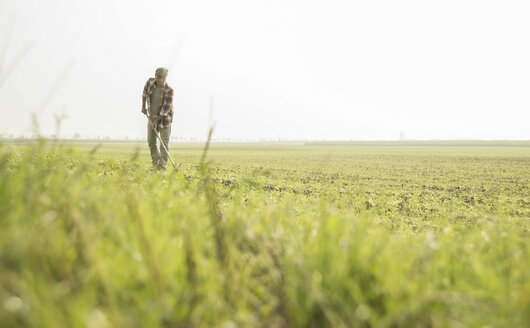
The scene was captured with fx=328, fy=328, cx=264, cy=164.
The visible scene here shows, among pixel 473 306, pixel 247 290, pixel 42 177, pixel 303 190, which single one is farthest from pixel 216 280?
pixel 303 190

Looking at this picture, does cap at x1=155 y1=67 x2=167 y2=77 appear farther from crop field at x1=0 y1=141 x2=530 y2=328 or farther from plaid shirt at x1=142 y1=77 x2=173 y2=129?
crop field at x1=0 y1=141 x2=530 y2=328

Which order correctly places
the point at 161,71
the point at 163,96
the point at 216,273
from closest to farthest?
the point at 216,273
the point at 161,71
the point at 163,96

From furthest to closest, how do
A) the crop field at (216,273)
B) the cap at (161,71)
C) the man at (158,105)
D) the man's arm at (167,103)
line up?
the man's arm at (167,103) → the man at (158,105) → the cap at (161,71) → the crop field at (216,273)

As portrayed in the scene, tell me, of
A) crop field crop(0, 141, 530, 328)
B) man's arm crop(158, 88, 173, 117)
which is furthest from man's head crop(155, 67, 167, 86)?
crop field crop(0, 141, 530, 328)

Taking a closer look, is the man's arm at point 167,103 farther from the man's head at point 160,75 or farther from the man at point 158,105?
the man's head at point 160,75

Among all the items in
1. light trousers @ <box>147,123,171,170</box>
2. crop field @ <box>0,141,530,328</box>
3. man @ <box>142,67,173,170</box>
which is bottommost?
crop field @ <box>0,141,530,328</box>

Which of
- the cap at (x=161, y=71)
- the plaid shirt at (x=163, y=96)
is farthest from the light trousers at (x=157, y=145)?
the cap at (x=161, y=71)

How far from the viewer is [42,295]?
1188mm

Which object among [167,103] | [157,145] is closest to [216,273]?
[157,145]

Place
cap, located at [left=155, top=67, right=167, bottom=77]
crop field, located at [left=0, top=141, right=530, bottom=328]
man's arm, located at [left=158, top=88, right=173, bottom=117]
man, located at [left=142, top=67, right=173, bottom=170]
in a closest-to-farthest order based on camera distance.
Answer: crop field, located at [left=0, top=141, right=530, bottom=328]
cap, located at [left=155, top=67, right=167, bottom=77]
man, located at [left=142, top=67, right=173, bottom=170]
man's arm, located at [left=158, top=88, right=173, bottom=117]

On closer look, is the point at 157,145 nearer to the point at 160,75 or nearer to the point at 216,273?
the point at 160,75

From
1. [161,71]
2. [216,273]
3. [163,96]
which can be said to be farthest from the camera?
[163,96]

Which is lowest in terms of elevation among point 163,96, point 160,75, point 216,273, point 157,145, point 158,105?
point 216,273

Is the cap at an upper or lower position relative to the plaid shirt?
upper
